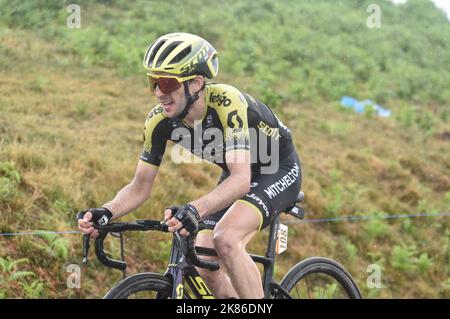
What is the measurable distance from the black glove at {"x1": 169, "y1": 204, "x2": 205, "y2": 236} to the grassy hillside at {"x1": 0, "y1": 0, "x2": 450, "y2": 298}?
3324mm

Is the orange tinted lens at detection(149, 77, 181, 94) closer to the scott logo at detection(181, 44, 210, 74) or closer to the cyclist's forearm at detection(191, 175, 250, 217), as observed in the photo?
the scott logo at detection(181, 44, 210, 74)

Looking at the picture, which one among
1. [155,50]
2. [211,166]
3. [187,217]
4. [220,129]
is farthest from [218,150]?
Result: [211,166]

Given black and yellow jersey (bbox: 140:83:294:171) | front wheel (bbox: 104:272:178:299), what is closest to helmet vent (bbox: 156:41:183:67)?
black and yellow jersey (bbox: 140:83:294:171)

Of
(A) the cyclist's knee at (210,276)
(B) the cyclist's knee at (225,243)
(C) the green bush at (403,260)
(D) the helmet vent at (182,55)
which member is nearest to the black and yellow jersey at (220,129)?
(D) the helmet vent at (182,55)

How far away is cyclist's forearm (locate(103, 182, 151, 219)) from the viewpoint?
469 cm

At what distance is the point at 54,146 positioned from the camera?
33.2 ft

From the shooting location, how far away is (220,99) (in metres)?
4.79

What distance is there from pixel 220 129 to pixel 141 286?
4.45 ft

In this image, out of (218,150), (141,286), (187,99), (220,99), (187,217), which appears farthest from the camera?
(218,150)

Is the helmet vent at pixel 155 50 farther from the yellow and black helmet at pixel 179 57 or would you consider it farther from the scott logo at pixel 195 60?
the scott logo at pixel 195 60

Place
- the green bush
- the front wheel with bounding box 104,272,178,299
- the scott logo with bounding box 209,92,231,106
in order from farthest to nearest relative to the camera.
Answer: the green bush
the scott logo with bounding box 209,92,231,106
the front wheel with bounding box 104,272,178,299

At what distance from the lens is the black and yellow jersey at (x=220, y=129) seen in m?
4.64

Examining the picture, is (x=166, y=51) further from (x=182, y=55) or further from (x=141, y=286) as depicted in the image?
(x=141, y=286)
